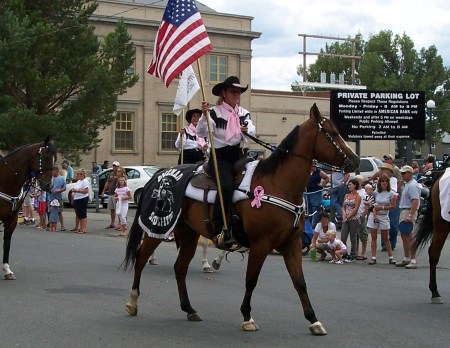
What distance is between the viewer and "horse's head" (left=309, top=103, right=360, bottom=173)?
28.4 ft

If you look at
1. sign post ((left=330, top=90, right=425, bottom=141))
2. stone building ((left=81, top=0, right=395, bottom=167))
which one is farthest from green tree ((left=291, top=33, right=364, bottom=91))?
sign post ((left=330, top=90, right=425, bottom=141))

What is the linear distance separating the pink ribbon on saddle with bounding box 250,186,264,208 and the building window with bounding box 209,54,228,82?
1645 inches

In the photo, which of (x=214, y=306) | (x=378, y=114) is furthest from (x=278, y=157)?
(x=378, y=114)

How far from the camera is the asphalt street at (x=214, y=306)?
27.1 ft

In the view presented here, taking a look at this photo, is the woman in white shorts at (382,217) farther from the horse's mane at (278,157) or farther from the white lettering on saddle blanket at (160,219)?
the horse's mane at (278,157)

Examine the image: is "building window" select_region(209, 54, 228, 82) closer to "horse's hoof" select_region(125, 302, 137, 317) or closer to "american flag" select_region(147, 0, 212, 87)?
"american flag" select_region(147, 0, 212, 87)

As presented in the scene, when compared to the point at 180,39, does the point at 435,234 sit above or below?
below

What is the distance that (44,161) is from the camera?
527 inches

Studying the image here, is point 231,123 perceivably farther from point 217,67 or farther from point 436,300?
point 217,67

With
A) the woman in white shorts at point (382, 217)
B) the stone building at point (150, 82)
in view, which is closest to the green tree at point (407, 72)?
the stone building at point (150, 82)

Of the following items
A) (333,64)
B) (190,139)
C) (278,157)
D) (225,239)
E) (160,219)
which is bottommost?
(225,239)

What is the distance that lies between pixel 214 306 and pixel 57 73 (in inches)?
1036

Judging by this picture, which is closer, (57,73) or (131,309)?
(131,309)

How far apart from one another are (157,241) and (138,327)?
3.99 feet
